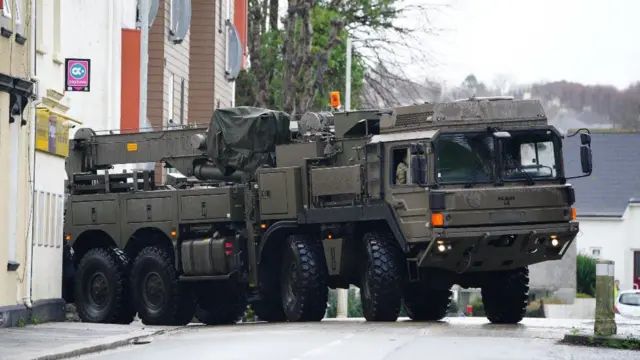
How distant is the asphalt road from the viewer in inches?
645

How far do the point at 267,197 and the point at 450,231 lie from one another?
3972mm

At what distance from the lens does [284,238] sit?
83.3 ft

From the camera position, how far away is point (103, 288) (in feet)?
88.2

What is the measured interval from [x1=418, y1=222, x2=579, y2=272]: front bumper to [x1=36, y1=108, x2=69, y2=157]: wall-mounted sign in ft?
19.2

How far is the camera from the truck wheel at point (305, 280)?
2433 cm

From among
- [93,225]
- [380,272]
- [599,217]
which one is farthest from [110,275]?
[599,217]

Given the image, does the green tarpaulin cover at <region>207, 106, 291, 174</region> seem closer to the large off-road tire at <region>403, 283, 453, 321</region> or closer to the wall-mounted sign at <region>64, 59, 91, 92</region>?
the wall-mounted sign at <region>64, 59, 91, 92</region>

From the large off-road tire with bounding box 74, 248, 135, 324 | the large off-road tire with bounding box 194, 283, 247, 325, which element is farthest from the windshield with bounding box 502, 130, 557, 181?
the large off-road tire with bounding box 74, 248, 135, 324

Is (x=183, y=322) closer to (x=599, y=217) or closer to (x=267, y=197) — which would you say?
(x=267, y=197)

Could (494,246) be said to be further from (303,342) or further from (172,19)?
(172,19)

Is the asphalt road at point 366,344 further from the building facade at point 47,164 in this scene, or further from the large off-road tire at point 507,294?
the building facade at point 47,164

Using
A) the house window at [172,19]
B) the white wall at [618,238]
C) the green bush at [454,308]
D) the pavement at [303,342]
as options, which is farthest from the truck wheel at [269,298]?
the white wall at [618,238]

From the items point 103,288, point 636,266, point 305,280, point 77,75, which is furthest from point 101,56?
point 636,266

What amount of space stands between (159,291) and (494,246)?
637 centimetres
